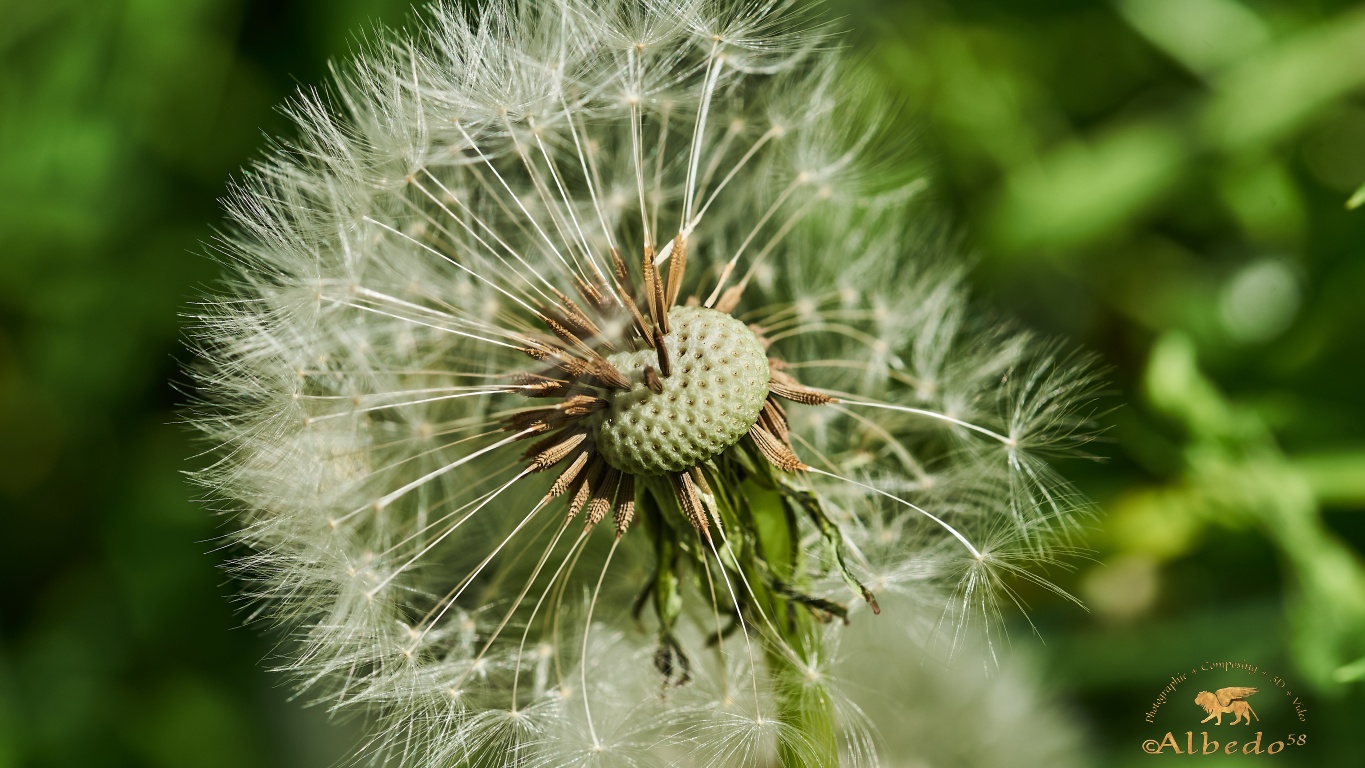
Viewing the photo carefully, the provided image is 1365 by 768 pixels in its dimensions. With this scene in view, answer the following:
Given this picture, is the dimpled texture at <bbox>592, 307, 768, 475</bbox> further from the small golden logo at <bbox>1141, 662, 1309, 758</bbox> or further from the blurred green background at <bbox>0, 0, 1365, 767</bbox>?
the small golden logo at <bbox>1141, 662, 1309, 758</bbox>

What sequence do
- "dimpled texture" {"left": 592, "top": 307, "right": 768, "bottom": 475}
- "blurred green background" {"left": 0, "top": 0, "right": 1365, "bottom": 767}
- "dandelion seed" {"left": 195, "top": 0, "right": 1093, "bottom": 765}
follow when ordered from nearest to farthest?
"dimpled texture" {"left": 592, "top": 307, "right": 768, "bottom": 475} < "dandelion seed" {"left": 195, "top": 0, "right": 1093, "bottom": 765} < "blurred green background" {"left": 0, "top": 0, "right": 1365, "bottom": 767}

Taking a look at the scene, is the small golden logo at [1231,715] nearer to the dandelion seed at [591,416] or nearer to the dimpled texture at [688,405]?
the dandelion seed at [591,416]

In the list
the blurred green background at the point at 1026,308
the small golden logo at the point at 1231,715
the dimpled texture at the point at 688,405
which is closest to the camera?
the dimpled texture at the point at 688,405

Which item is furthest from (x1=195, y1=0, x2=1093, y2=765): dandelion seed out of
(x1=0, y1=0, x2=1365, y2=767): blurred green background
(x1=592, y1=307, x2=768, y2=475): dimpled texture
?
(x1=0, y1=0, x2=1365, y2=767): blurred green background

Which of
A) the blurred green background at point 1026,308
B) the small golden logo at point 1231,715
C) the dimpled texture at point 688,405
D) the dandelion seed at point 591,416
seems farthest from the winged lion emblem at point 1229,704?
the dimpled texture at point 688,405

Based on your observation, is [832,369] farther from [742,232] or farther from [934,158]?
[934,158]

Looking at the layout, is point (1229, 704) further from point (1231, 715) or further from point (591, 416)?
point (591, 416)

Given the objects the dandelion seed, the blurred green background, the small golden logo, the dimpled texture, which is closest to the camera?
the dimpled texture

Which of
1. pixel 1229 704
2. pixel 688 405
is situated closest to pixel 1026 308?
pixel 1229 704
